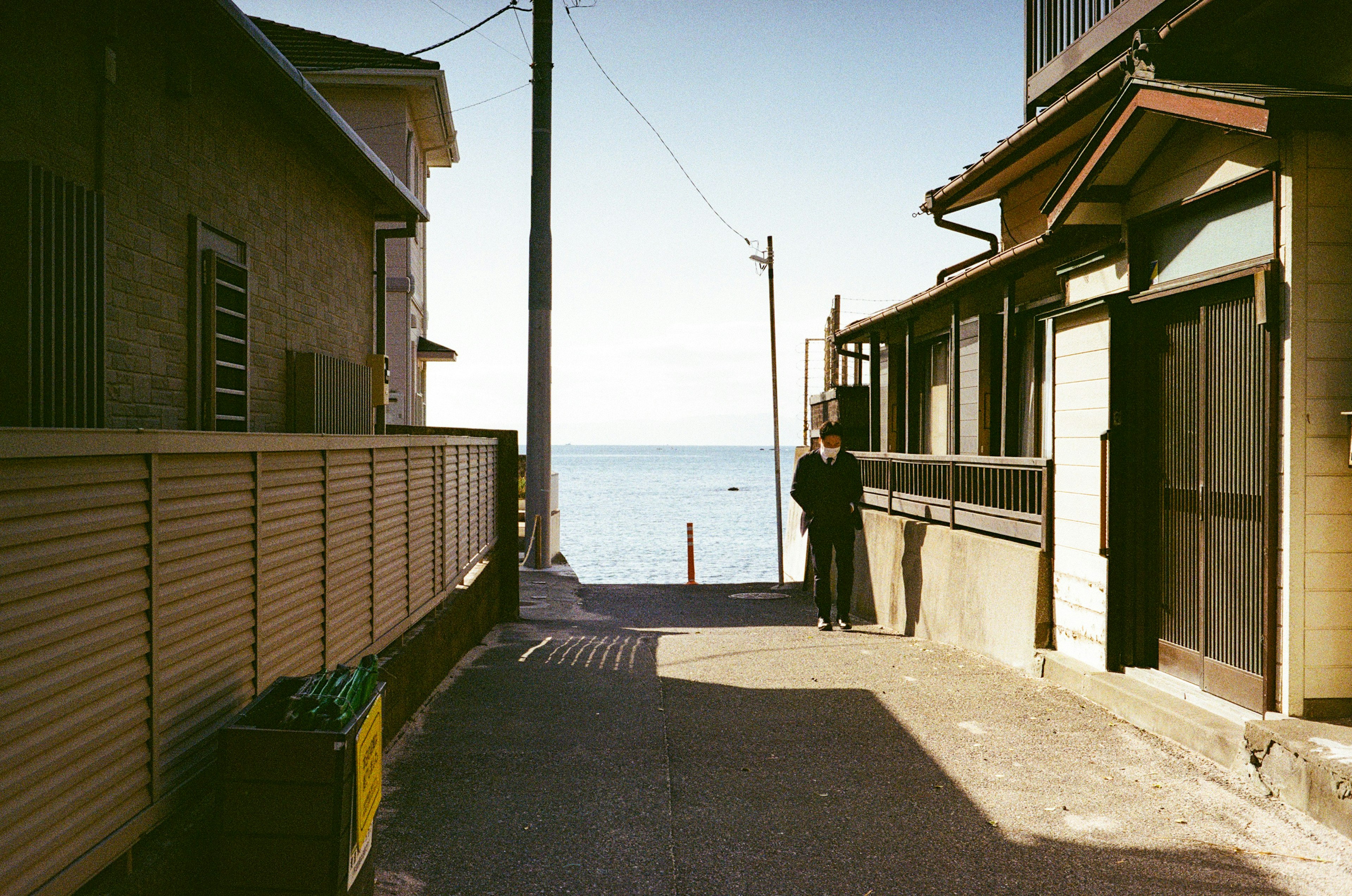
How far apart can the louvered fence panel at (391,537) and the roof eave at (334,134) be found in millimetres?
3030

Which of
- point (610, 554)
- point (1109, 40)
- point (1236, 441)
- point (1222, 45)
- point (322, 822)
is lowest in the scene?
point (610, 554)

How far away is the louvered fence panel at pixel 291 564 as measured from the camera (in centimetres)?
399

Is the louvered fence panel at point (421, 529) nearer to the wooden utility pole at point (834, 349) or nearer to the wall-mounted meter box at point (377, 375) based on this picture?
the wall-mounted meter box at point (377, 375)

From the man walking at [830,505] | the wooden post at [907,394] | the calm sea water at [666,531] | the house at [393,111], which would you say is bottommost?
the calm sea water at [666,531]

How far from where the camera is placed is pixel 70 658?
2.61 m

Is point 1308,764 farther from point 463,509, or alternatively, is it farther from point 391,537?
point 463,509

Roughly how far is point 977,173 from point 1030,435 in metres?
3.07

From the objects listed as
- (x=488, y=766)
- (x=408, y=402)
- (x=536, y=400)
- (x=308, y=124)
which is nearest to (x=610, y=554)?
(x=408, y=402)

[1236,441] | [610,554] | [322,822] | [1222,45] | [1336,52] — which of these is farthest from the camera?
[610,554]

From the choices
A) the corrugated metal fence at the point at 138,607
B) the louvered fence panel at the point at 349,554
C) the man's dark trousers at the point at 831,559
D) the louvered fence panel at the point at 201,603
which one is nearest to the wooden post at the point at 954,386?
the man's dark trousers at the point at 831,559

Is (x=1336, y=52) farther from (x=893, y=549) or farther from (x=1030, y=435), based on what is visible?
(x=893, y=549)

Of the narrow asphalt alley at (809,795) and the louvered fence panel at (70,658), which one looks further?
the narrow asphalt alley at (809,795)

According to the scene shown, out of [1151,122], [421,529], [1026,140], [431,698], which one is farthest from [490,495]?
[1151,122]

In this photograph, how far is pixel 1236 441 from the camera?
19.0 ft
